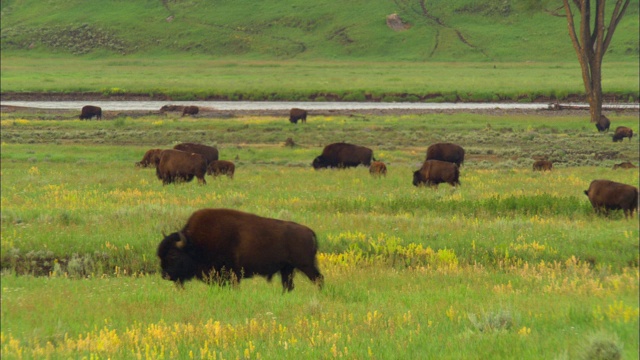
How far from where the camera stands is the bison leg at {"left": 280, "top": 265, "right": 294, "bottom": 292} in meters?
10.1

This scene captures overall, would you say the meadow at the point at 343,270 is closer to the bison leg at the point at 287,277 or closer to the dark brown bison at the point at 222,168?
the bison leg at the point at 287,277

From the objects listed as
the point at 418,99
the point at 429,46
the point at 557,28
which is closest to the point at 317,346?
the point at 418,99

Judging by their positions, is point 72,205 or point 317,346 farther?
point 72,205

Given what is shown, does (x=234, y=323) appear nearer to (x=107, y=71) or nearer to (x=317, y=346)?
(x=317, y=346)

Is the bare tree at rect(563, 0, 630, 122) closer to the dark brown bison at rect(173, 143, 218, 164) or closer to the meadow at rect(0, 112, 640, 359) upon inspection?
the meadow at rect(0, 112, 640, 359)

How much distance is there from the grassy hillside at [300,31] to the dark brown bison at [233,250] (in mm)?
117943

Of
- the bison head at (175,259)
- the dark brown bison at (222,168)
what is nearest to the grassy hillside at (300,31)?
the dark brown bison at (222,168)

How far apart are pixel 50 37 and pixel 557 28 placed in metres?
87.8

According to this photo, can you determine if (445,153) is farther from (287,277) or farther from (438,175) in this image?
(287,277)

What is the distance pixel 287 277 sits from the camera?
10219 millimetres

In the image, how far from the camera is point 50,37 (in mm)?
142750

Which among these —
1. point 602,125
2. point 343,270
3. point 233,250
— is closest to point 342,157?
point 602,125

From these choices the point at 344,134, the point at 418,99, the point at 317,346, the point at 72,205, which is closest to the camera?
the point at 317,346

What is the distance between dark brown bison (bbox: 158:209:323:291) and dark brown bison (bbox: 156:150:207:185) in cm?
1274
